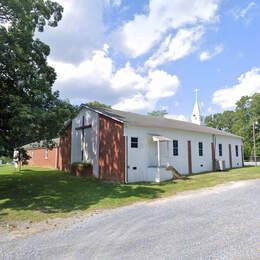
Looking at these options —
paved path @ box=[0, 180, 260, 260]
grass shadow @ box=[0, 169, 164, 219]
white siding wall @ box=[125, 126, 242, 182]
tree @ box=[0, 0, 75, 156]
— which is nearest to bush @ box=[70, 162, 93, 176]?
white siding wall @ box=[125, 126, 242, 182]

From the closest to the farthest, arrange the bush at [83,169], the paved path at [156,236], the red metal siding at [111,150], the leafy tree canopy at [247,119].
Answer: the paved path at [156,236]
the red metal siding at [111,150]
the bush at [83,169]
the leafy tree canopy at [247,119]

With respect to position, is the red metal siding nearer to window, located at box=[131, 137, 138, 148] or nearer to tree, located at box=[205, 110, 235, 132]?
window, located at box=[131, 137, 138, 148]

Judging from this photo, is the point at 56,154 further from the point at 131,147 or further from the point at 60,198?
the point at 60,198

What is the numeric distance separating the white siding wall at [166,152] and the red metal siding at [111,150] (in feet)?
1.80

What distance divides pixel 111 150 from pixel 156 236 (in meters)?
13.1

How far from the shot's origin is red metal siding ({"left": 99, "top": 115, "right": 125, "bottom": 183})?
63.0 ft

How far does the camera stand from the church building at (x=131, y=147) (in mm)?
19438

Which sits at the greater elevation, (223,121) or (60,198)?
(223,121)

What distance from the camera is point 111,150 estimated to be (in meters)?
19.9

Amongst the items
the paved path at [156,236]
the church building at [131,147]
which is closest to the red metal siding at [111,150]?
the church building at [131,147]

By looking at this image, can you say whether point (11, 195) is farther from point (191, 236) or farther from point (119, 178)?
point (191, 236)

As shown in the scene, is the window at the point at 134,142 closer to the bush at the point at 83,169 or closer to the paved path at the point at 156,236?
the bush at the point at 83,169

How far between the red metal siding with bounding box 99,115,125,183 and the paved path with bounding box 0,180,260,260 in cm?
869

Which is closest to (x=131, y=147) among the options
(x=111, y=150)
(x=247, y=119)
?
(x=111, y=150)
